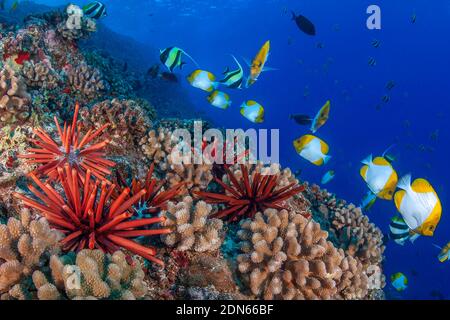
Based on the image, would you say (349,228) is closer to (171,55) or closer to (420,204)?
(420,204)

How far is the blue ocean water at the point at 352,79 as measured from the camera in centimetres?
4174

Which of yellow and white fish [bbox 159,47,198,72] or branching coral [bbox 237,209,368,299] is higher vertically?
yellow and white fish [bbox 159,47,198,72]

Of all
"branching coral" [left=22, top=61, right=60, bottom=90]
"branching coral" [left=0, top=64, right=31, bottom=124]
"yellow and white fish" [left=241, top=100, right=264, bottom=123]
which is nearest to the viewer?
"branching coral" [left=0, top=64, right=31, bottom=124]

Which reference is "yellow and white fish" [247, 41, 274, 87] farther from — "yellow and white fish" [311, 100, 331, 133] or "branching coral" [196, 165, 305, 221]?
"branching coral" [196, 165, 305, 221]

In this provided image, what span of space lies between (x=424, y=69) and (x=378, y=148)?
28.7 metres

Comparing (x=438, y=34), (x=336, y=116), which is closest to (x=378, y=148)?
(x=336, y=116)

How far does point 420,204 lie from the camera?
3184 mm

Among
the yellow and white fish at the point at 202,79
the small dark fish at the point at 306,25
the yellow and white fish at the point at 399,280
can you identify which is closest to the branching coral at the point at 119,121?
the yellow and white fish at the point at 202,79

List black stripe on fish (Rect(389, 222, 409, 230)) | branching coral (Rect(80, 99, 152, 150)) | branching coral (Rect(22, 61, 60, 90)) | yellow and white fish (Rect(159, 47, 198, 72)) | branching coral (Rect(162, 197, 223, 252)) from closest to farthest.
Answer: branching coral (Rect(162, 197, 223, 252)), branching coral (Rect(80, 99, 152, 150)), black stripe on fish (Rect(389, 222, 409, 230)), branching coral (Rect(22, 61, 60, 90)), yellow and white fish (Rect(159, 47, 198, 72))

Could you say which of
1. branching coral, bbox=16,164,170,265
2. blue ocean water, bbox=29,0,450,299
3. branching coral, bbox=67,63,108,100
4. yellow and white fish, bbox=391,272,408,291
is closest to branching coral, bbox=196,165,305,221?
branching coral, bbox=16,164,170,265

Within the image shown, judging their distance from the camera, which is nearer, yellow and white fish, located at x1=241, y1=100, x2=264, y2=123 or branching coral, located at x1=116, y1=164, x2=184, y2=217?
branching coral, located at x1=116, y1=164, x2=184, y2=217

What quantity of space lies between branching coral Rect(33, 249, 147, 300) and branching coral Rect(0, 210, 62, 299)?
6.8 inches

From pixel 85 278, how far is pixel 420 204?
3.09 meters

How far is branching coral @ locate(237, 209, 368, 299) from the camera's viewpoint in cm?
324
